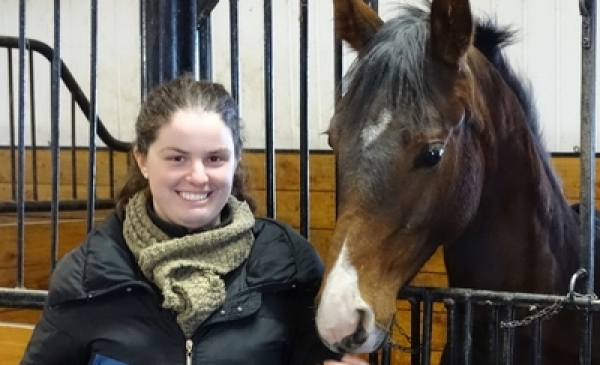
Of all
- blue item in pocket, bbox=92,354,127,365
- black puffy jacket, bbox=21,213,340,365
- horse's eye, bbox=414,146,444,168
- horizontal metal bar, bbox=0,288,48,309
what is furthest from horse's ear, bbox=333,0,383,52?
horizontal metal bar, bbox=0,288,48,309

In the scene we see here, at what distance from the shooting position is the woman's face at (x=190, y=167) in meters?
1.14

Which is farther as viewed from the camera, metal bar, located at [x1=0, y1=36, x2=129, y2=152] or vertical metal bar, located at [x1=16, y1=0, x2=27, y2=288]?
metal bar, located at [x1=0, y1=36, x2=129, y2=152]

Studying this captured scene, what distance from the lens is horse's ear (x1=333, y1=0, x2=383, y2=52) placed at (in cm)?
124

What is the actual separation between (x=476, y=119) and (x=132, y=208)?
0.56 m

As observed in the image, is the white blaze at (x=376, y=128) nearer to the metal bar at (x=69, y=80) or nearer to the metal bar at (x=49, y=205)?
the metal bar at (x=49, y=205)

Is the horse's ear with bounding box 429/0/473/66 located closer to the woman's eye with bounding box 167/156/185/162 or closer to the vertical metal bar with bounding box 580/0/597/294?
the vertical metal bar with bounding box 580/0/597/294

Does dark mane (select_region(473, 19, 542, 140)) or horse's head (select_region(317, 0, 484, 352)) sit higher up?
dark mane (select_region(473, 19, 542, 140))

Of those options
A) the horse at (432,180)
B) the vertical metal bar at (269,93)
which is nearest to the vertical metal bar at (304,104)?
the vertical metal bar at (269,93)

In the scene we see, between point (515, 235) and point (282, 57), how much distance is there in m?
1.88

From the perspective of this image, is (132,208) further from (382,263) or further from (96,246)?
(382,263)

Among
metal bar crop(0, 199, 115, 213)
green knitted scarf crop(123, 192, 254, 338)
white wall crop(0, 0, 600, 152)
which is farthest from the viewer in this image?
white wall crop(0, 0, 600, 152)

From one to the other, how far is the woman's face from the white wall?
38.3 inches

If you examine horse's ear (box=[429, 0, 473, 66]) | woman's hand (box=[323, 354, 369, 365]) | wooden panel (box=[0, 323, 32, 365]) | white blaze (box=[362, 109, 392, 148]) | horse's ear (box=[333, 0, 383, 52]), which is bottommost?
wooden panel (box=[0, 323, 32, 365])

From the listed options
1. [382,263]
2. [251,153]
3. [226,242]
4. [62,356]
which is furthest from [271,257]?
[251,153]
